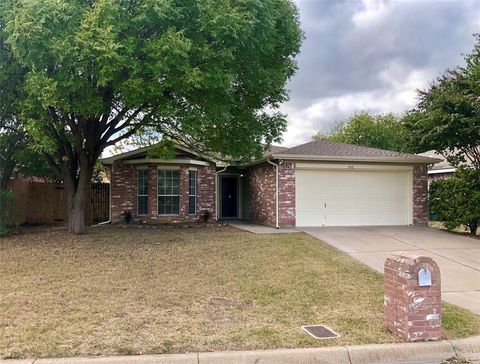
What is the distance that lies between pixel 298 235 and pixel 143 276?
6.37 metres

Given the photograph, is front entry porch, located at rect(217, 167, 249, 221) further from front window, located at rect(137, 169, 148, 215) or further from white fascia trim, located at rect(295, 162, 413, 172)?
white fascia trim, located at rect(295, 162, 413, 172)

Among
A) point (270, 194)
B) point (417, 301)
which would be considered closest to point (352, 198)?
point (270, 194)

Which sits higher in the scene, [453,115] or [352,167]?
[453,115]

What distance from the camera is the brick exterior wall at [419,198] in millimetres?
16375

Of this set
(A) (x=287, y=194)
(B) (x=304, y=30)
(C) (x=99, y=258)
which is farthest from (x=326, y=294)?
(B) (x=304, y=30)

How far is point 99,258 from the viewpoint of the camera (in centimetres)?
990

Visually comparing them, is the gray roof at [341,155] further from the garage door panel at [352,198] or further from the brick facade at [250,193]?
the garage door panel at [352,198]

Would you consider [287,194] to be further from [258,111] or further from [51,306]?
[51,306]

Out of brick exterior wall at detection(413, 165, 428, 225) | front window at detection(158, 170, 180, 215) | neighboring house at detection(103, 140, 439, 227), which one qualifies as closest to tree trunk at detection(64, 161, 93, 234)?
neighboring house at detection(103, 140, 439, 227)

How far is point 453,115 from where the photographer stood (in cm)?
1334

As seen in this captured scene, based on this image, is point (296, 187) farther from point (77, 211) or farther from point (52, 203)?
point (52, 203)

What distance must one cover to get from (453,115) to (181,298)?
10.8 m

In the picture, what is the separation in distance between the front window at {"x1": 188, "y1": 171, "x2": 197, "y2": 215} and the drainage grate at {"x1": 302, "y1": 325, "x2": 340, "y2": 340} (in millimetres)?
13360

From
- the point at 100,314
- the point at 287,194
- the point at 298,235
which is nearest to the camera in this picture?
the point at 100,314
